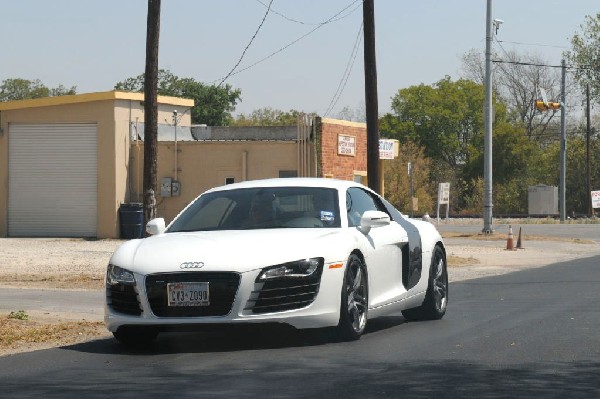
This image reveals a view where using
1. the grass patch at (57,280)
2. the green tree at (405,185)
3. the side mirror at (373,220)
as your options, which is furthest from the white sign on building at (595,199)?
the side mirror at (373,220)

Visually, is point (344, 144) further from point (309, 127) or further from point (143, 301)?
point (143, 301)

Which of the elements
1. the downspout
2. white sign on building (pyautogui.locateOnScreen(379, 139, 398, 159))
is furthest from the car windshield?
white sign on building (pyautogui.locateOnScreen(379, 139, 398, 159))

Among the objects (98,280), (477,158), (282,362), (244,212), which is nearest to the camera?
(282,362)

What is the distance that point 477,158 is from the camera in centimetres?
9844

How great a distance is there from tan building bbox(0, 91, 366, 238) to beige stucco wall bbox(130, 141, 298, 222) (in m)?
0.03

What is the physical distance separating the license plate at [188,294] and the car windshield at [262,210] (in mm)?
1360

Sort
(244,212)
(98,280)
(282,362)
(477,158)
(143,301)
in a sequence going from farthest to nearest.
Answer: (477,158) < (98,280) < (244,212) < (143,301) < (282,362)

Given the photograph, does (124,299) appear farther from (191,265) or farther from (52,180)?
(52,180)

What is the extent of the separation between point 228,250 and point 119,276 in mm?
987

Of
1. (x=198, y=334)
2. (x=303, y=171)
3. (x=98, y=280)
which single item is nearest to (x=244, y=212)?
(x=198, y=334)

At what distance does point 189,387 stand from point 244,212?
3.60 meters

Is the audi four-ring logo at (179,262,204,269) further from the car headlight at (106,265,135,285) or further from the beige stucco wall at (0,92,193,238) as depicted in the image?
the beige stucco wall at (0,92,193,238)

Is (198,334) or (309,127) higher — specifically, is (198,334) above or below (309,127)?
below

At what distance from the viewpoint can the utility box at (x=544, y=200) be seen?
78.2 m
